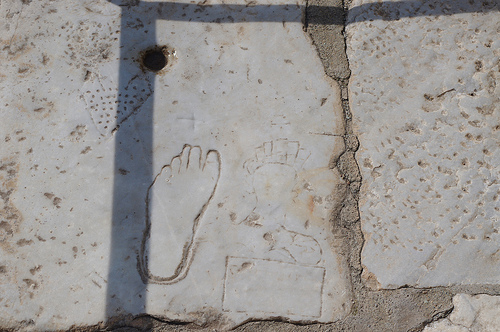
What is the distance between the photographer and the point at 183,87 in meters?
1.39

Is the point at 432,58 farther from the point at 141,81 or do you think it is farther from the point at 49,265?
the point at 49,265

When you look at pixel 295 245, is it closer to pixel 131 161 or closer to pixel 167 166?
pixel 167 166

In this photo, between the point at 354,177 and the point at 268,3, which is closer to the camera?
the point at 354,177

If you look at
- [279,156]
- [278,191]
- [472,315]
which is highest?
[279,156]

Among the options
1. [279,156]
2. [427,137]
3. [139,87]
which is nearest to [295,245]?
[279,156]

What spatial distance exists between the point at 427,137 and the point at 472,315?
0.62 metres

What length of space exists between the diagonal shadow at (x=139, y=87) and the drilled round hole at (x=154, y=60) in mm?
27

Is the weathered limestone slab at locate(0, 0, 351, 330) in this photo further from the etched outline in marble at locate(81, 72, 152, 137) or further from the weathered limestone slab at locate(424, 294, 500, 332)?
the weathered limestone slab at locate(424, 294, 500, 332)

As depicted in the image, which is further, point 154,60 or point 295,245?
point 154,60

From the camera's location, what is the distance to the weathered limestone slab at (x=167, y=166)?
1.26 meters

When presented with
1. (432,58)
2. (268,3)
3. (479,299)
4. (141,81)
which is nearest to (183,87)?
(141,81)

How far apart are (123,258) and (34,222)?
339 millimetres

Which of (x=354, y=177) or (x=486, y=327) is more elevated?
(x=354, y=177)

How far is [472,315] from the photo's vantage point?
4.14 feet
